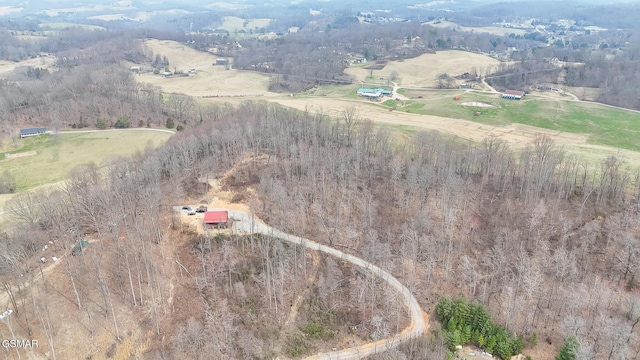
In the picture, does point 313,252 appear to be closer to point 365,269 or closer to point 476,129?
point 365,269

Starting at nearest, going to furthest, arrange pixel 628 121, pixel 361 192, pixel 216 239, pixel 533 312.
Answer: pixel 533 312 < pixel 216 239 < pixel 361 192 < pixel 628 121

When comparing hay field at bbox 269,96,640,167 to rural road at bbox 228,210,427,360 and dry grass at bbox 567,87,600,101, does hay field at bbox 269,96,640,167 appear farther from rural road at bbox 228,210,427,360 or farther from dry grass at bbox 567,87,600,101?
rural road at bbox 228,210,427,360

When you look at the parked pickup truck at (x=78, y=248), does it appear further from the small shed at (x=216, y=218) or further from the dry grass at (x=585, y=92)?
the dry grass at (x=585, y=92)

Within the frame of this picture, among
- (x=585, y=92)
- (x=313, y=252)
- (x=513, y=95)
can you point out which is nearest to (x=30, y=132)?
(x=313, y=252)

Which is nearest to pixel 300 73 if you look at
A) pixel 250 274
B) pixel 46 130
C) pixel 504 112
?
pixel 504 112

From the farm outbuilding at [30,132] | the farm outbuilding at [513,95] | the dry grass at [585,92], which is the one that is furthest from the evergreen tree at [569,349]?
the dry grass at [585,92]

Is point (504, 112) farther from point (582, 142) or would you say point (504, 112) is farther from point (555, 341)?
point (555, 341)

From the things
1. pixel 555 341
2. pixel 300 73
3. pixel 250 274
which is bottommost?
pixel 555 341
